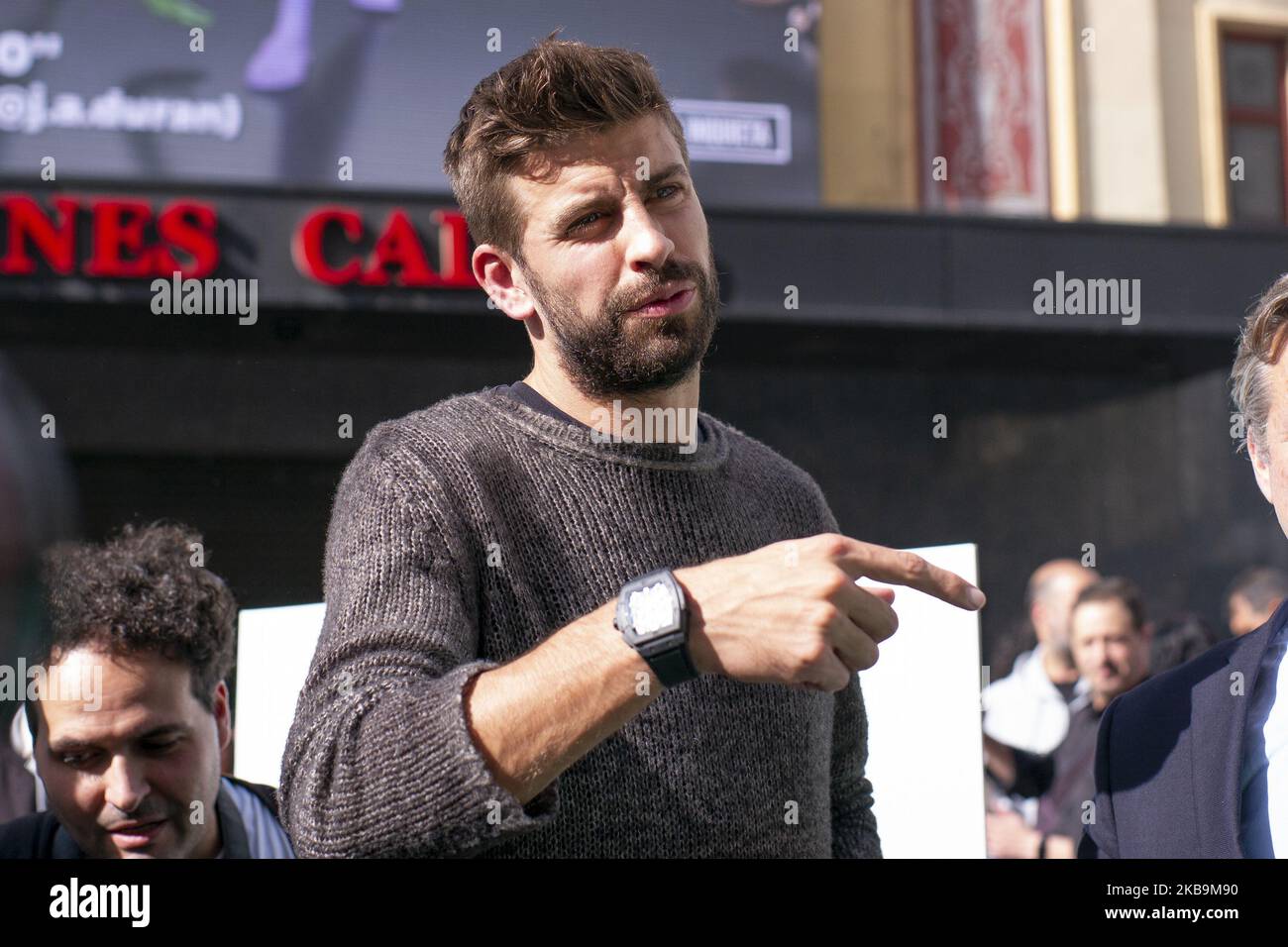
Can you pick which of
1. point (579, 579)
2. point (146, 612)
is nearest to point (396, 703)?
point (579, 579)

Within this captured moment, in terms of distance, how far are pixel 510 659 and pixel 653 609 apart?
0.26 m

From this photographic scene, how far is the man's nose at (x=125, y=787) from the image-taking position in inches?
82.4

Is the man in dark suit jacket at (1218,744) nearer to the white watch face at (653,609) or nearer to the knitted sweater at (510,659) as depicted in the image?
the knitted sweater at (510,659)

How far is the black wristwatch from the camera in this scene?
1.25 m

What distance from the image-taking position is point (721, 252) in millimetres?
7441

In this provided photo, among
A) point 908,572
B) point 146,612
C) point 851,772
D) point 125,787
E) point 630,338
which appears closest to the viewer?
point 908,572

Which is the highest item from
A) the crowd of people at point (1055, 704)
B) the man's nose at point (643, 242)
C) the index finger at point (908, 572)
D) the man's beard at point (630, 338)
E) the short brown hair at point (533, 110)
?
the short brown hair at point (533, 110)

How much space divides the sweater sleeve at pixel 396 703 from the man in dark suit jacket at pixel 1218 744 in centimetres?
79

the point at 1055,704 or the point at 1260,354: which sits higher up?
the point at 1260,354

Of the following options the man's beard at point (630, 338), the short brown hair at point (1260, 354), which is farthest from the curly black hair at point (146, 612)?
the short brown hair at point (1260, 354)

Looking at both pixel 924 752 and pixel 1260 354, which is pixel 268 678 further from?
pixel 1260 354

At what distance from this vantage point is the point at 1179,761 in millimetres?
1644

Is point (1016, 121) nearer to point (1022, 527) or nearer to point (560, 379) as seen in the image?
point (1022, 527)
